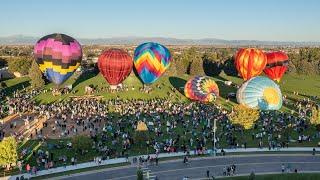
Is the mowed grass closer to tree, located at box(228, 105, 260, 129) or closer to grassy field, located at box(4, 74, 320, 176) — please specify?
grassy field, located at box(4, 74, 320, 176)

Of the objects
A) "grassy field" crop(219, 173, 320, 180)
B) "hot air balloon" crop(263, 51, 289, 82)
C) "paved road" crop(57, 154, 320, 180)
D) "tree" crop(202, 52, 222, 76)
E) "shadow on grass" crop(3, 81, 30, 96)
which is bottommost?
"paved road" crop(57, 154, 320, 180)

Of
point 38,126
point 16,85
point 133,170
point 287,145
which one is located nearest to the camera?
point 133,170

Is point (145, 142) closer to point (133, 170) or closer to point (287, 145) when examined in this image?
point (133, 170)

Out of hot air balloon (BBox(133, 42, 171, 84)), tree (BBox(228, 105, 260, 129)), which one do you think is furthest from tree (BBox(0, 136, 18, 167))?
hot air balloon (BBox(133, 42, 171, 84))

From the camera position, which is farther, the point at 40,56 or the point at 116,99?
the point at 116,99

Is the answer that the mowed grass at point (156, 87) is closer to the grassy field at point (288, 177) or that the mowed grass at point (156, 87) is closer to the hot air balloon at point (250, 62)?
the hot air balloon at point (250, 62)

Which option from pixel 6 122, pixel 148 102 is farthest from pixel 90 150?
pixel 148 102

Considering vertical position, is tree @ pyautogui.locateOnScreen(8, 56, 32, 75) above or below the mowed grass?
above

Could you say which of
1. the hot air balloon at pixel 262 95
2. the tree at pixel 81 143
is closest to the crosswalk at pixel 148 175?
the tree at pixel 81 143
